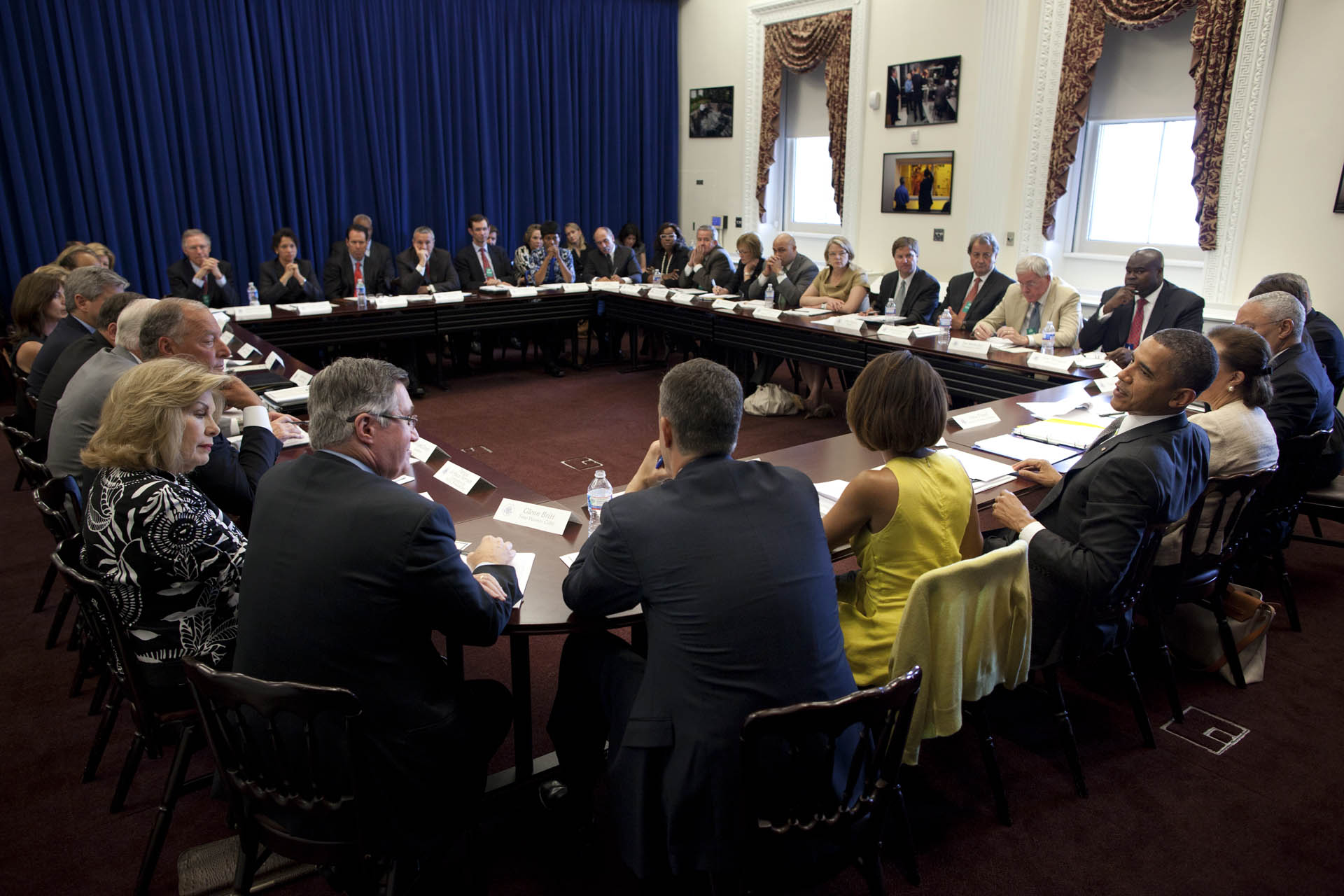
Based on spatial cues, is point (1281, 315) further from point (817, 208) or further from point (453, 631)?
point (817, 208)

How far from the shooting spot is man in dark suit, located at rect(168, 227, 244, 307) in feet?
20.8

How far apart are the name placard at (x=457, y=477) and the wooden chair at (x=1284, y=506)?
2.54 m

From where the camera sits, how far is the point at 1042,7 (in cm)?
654

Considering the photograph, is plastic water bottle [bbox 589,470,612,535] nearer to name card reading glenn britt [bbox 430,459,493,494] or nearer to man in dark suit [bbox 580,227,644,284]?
name card reading glenn britt [bbox 430,459,493,494]

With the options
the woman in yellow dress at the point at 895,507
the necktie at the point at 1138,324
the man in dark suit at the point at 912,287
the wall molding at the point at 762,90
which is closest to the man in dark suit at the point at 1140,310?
the necktie at the point at 1138,324

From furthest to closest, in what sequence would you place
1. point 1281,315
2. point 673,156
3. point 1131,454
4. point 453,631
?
point 673,156
point 1281,315
point 1131,454
point 453,631

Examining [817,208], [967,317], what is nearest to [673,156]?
[817,208]

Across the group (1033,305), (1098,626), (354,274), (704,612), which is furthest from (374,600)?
(354,274)

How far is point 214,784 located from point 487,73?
8.86 metres

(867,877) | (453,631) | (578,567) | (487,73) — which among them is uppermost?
(487,73)

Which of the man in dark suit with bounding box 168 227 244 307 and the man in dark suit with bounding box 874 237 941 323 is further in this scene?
the man in dark suit with bounding box 168 227 244 307

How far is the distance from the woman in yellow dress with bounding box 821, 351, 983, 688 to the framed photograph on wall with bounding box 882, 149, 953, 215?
601 centimetres

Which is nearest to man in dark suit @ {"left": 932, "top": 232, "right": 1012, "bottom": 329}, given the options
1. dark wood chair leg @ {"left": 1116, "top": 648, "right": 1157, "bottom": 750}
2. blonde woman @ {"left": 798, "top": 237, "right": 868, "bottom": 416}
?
blonde woman @ {"left": 798, "top": 237, "right": 868, "bottom": 416}

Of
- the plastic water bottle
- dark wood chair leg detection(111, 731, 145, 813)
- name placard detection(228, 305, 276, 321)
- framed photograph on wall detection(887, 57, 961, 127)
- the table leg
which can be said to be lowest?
dark wood chair leg detection(111, 731, 145, 813)
